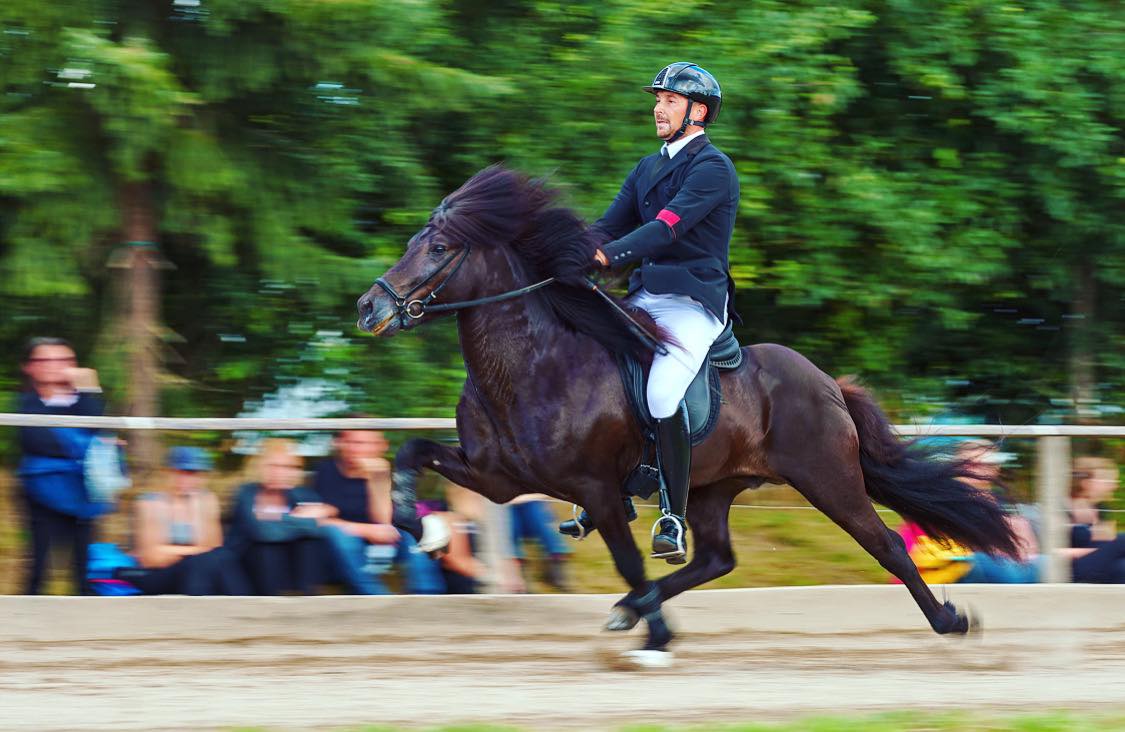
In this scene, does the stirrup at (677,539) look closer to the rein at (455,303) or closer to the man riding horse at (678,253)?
the man riding horse at (678,253)

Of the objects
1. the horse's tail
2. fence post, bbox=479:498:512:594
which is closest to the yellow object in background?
the horse's tail

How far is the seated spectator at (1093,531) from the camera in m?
7.88

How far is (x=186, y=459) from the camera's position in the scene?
268 inches

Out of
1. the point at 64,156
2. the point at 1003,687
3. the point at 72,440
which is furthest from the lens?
the point at 64,156

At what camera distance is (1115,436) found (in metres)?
8.04

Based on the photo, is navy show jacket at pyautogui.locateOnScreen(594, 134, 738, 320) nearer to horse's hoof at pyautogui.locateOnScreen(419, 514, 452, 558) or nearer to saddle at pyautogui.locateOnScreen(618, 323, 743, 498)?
saddle at pyautogui.locateOnScreen(618, 323, 743, 498)

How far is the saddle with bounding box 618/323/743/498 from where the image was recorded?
625cm

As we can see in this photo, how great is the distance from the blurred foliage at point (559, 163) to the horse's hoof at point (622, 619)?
2746 millimetres

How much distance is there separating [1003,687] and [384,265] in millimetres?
5136

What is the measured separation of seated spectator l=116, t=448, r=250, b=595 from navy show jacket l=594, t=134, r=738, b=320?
7.54 ft

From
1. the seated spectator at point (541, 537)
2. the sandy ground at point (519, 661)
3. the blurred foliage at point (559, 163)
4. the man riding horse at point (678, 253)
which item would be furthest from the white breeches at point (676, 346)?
the blurred foliage at point (559, 163)

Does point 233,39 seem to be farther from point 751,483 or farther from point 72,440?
point 751,483

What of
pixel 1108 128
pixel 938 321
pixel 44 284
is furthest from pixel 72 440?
pixel 1108 128

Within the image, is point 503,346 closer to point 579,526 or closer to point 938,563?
point 579,526
